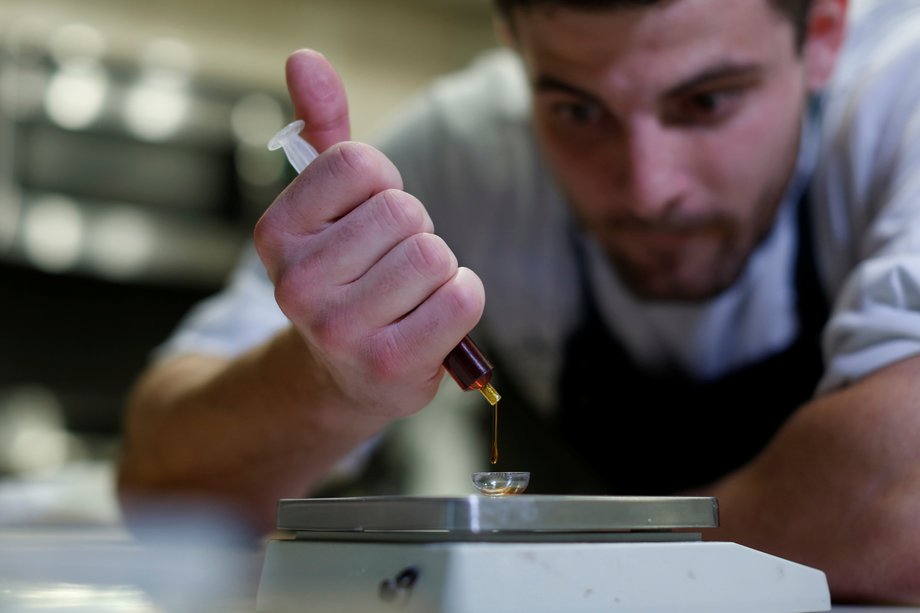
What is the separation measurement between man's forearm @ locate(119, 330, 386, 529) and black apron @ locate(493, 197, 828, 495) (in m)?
0.38

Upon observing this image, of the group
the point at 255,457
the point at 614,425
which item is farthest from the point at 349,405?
the point at 614,425

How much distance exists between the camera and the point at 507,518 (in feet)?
1.45

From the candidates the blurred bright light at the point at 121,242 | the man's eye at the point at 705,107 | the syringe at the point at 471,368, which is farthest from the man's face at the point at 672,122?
the blurred bright light at the point at 121,242

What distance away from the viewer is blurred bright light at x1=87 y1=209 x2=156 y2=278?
2.56 metres

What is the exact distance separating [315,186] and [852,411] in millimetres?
388

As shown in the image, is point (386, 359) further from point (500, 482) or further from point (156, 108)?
point (156, 108)

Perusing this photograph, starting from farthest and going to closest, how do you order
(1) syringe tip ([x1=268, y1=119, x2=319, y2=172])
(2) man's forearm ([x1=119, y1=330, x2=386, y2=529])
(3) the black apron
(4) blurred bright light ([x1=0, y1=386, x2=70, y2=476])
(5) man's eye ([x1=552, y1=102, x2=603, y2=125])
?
(4) blurred bright light ([x1=0, y1=386, x2=70, y2=476])
(3) the black apron
(5) man's eye ([x1=552, y1=102, x2=603, y2=125])
(2) man's forearm ([x1=119, y1=330, x2=386, y2=529])
(1) syringe tip ([x1=268, y1=119, x2=319, y2=172])

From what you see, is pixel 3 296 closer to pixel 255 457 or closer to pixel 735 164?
pixel 255 457

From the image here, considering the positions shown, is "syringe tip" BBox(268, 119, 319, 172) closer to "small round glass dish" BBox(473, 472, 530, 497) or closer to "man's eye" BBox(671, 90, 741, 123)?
"small round glass dish" BBox(473, 472, 530, 497)

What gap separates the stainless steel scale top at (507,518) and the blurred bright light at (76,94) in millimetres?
2271

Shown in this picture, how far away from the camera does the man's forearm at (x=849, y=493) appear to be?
2.04 feet

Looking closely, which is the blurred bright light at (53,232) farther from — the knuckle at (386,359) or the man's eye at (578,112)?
the knuckle at (386,359)

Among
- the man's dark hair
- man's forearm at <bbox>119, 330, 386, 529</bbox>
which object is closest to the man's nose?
the man's dark hair

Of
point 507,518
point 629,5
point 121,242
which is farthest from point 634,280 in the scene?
point 121,242
